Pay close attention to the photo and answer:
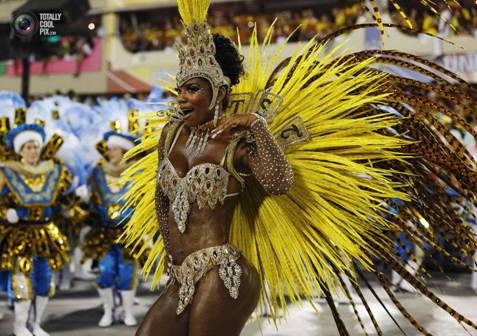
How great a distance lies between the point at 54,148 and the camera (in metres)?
6.58

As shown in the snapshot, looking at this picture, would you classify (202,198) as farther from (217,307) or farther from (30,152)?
(30,152)

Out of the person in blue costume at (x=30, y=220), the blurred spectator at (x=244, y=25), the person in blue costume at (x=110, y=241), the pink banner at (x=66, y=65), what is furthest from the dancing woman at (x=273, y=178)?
the pink banner at (x=66, y=65)

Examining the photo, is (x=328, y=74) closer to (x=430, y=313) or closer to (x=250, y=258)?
(x=250, y=258)

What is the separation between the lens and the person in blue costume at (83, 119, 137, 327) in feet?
22.0

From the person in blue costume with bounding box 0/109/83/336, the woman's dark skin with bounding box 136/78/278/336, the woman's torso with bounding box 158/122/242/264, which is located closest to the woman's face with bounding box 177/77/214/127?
the woman's dark skin with bounding box 136/78/278/336

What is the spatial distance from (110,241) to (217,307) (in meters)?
3.83

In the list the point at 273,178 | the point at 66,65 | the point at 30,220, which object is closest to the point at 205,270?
the point at 273,178

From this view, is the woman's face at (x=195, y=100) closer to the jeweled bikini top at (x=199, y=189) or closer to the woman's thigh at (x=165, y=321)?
the jeweled bikini top at (x=199, y=189)

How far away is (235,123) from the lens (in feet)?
10.4

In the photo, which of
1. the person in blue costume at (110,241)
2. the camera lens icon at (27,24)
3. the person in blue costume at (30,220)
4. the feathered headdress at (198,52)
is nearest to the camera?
the feathered headdress at (198,52)

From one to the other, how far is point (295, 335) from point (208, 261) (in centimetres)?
314

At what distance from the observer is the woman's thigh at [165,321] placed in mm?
3041

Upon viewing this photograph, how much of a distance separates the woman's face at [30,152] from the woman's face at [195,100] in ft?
11.2

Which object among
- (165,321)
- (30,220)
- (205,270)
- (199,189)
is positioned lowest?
(30,220)
